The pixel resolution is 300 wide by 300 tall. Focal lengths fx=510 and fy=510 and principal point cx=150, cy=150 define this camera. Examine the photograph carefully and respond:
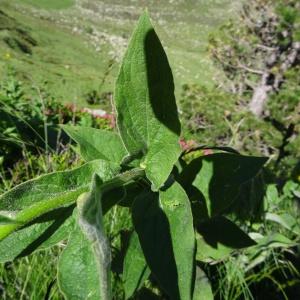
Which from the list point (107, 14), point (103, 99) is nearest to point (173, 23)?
point (107, 14)

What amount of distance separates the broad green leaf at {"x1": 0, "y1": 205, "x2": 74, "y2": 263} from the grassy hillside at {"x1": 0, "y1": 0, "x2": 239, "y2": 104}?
1.25 feet

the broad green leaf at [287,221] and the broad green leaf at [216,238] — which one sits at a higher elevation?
the broad green leaf at [216,238]

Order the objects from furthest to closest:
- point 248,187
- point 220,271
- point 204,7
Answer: point 204,7 < point 220,271 < point 248,187

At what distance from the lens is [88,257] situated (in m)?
0.53

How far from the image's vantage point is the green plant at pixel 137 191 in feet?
1.79

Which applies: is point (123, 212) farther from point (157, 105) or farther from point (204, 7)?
point (204, 7)

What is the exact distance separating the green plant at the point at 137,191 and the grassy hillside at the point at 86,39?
0.23 meters

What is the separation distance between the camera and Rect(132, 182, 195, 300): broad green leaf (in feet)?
2.08

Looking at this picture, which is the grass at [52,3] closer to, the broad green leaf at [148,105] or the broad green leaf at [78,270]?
the broad green leaf at [148,105]

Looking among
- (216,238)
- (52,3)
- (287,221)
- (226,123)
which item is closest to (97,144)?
(216,238)

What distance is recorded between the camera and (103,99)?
30.5 feet

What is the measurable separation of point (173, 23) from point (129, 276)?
59.6 metres

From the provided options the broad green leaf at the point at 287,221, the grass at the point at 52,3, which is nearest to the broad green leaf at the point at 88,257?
the broad green leaf at the point at 287,221

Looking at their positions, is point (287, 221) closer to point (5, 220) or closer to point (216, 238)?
point (216, 238)
